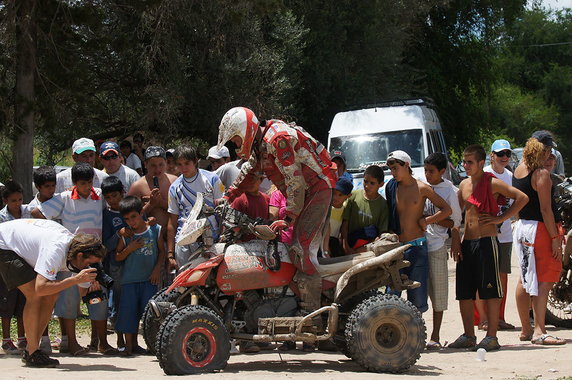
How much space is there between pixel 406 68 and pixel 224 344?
19.9 metres

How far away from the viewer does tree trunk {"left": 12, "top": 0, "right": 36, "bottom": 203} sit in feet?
45.0

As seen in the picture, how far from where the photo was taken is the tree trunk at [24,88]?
13727mm

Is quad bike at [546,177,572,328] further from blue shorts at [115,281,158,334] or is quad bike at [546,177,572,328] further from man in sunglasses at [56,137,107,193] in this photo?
man in sunglasses at [56,137,107,193]

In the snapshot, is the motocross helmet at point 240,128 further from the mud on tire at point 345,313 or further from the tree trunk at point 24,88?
the tree trunk at point 24,88

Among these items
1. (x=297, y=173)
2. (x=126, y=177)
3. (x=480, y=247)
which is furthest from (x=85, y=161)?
(x=480, y=247)

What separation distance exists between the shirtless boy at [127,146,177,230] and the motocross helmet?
2332 millimetres

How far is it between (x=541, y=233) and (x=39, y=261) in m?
5.08

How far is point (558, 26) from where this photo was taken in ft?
236

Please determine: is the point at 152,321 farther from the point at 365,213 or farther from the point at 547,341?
the point at 547,341

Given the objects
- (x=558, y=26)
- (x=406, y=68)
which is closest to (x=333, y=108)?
(x=406, y=68)

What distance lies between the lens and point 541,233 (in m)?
9.87

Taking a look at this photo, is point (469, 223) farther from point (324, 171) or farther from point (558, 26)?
point (558, 26)

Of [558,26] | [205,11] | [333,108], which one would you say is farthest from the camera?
[558,26]

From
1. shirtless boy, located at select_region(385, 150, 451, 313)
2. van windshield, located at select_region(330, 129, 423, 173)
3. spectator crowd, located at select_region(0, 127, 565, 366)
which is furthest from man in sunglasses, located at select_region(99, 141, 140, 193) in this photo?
van windshield, located at select_region(330, 129, 423, 173)
